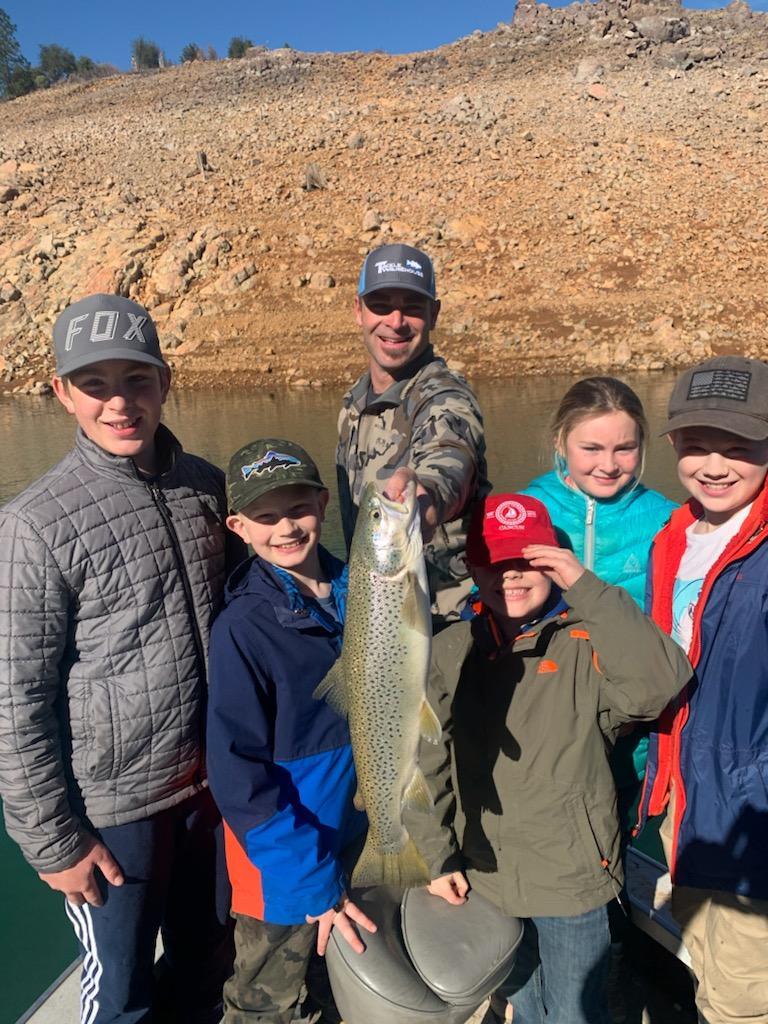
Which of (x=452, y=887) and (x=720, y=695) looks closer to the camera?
(x=720, y=695)

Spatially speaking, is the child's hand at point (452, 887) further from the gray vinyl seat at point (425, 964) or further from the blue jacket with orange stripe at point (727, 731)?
the blue jacket with orange stripe at point (727, 731)

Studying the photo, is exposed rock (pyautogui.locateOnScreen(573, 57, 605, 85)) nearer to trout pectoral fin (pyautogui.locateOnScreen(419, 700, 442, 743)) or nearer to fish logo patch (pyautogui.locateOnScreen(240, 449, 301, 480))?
fish logo patch (pyautogui.locateOnScreen(240, 449, 301, 480))

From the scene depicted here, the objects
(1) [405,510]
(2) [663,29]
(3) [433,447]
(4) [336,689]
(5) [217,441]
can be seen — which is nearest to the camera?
(1) [405,510]

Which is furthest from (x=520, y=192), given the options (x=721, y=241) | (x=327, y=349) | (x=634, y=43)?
(x=634, y=43)

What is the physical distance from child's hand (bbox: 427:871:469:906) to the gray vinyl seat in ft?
0.11

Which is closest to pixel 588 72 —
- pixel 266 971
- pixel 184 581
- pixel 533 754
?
pixel 184 581

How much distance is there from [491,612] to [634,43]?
49.6 meters

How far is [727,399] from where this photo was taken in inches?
112

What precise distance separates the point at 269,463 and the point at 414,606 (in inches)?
38.0

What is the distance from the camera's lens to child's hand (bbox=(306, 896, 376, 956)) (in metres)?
2.87

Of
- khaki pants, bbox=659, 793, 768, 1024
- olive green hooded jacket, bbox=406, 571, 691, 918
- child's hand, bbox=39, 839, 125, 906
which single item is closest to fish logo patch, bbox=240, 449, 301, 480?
olive green hooded jacket, bbox=406, 571, 691, 918

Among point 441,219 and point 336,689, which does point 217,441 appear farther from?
point 441,219

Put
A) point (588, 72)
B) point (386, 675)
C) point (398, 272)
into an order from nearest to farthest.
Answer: point (386, 675)
point (398, 272)
point (588, 72)

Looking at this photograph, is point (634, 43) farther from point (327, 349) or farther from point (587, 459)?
point (587, 459)
